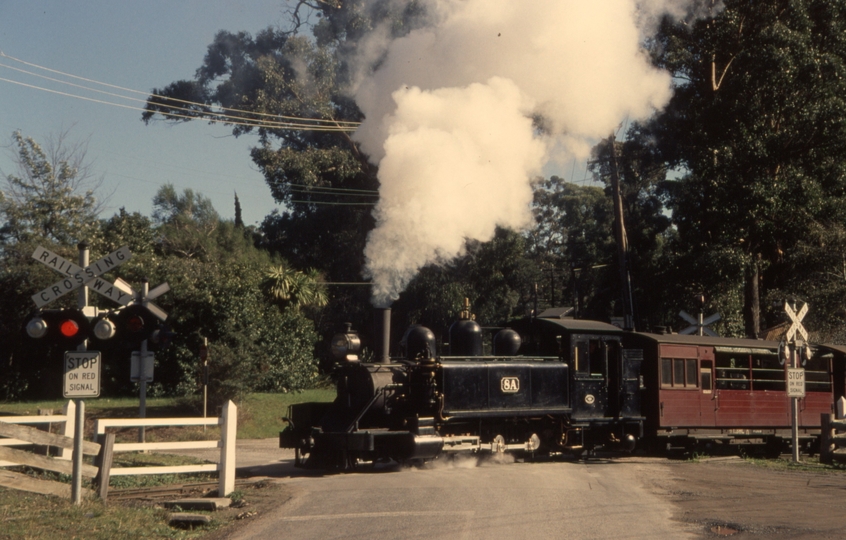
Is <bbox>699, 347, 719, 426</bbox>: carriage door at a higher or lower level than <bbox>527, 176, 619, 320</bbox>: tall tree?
lower

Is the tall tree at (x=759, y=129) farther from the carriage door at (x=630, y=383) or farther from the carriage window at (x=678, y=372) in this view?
the carriage door at (x=630, y=383)

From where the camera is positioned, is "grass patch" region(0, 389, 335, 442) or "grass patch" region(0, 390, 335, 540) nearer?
"grass patch" region(0, 390, 335, 540)

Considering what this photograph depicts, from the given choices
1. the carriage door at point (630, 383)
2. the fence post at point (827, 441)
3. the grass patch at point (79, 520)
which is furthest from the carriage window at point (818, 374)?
the grass patch at point (79, 520)

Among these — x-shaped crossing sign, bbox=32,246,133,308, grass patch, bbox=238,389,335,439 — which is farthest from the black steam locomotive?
grass patch, bbox=238,389,335,439

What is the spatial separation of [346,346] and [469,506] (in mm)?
5885

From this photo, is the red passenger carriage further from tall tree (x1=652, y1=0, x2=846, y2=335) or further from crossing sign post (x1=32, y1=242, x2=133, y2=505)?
crossing sign post (x1=32, y1=242, x2=133, y2=505)

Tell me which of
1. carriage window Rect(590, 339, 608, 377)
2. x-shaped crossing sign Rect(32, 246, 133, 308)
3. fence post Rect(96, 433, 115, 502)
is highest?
x-shaped crossing sign Rect(32, 246, 133, 308)

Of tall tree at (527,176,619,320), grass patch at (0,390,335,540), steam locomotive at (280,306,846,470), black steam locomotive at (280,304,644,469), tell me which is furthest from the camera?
tall tree at (527,176,619,320)

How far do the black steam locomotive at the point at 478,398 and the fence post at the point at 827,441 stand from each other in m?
3.82

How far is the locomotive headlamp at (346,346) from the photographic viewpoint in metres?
16.2

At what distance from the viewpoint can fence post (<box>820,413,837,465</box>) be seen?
18.1m

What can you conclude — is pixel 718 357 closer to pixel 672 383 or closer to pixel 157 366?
pixel 672 383

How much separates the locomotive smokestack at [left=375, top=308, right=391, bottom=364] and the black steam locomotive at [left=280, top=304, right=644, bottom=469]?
1.5 inches

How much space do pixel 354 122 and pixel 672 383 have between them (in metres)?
26.0
